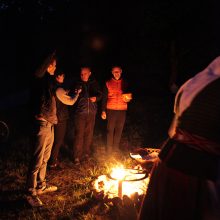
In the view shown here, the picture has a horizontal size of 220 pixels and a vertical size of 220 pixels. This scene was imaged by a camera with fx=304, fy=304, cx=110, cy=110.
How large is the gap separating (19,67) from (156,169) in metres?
17.2

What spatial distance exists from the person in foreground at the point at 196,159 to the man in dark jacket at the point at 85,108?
385cm

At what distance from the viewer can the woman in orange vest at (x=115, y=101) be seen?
21.4 feet

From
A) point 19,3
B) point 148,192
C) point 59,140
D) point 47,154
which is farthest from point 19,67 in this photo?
point 148,192

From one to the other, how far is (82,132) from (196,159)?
4.40m

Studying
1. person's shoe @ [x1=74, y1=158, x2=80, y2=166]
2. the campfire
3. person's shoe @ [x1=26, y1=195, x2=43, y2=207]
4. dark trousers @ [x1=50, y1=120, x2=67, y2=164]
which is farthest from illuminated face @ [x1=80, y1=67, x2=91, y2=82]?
person's shoe @ [x1=26, y1=195, x2=43, y2=207]

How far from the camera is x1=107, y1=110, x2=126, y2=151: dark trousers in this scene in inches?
264

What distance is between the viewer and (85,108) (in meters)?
6.25

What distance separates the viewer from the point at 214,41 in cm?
1262

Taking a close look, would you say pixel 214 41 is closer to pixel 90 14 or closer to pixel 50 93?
pixel 90 14

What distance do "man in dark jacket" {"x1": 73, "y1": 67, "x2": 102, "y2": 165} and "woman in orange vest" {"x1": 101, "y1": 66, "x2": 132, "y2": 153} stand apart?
336 mm

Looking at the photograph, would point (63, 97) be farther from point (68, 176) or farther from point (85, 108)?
point (68, 176)

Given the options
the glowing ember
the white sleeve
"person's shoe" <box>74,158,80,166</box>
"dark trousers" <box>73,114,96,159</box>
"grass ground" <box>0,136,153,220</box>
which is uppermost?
the white sleeve

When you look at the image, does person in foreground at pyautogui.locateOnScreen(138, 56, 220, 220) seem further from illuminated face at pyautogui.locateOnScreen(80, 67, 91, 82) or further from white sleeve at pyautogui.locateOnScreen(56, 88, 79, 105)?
illuminated face at pyautogui.locateOnScreen(80, 67, 91, 82)

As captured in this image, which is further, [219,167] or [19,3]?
[19,3]
